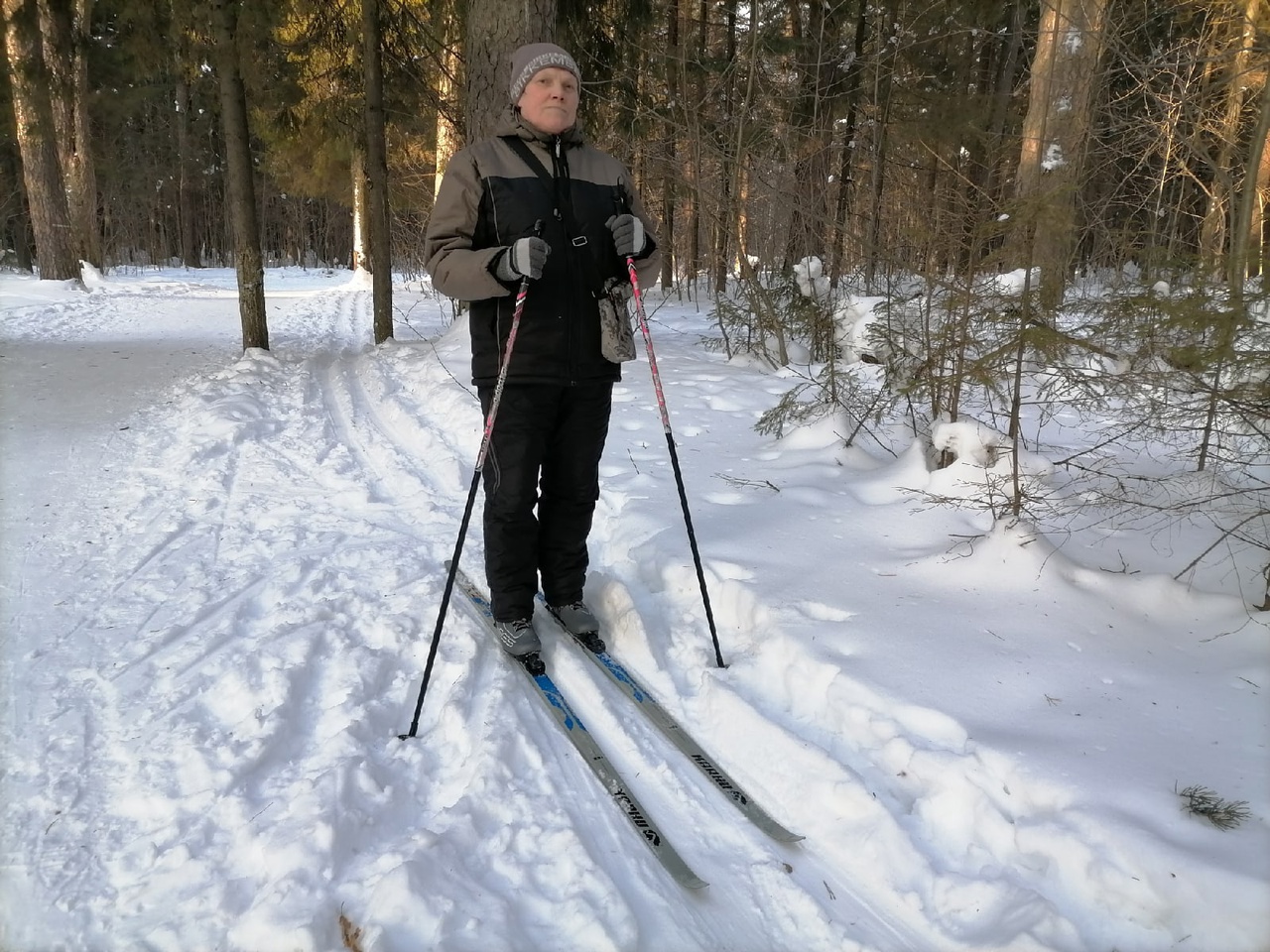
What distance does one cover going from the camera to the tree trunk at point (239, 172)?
26.4ft

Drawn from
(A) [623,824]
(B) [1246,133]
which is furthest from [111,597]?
(B) [1246,133]

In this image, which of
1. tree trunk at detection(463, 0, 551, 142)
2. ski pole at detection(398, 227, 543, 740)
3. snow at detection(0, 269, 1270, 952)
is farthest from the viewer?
tree trunk at detection(463, 0, 551, 142)

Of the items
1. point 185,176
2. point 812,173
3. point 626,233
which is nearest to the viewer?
point 626,233

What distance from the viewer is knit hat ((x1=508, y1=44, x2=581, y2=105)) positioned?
2723 millimetres

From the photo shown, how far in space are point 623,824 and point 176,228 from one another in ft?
161

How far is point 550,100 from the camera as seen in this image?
2.75 metres

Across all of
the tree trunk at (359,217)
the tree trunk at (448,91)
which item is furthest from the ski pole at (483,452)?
the tree trunk at (359,217)

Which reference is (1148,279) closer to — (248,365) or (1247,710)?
(1247,710)

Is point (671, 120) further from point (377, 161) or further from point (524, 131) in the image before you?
point (524, 131)

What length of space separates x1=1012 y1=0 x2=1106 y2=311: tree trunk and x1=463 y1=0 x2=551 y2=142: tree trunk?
13.8ft

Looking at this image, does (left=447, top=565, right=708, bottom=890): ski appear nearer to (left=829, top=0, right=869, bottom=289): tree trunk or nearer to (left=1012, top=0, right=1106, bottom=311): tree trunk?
(left=1012, top=0, right=1106, bottom=311): tree trunk

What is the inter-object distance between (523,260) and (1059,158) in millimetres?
2621

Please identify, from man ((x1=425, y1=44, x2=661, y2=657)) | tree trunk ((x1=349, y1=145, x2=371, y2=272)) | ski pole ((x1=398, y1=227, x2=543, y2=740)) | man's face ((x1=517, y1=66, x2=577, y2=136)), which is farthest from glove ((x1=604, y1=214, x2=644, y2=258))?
tree trunk ((x1=349, y1=145, x2=371, y2=272))

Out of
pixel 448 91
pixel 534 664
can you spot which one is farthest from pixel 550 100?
pixel 448 91
